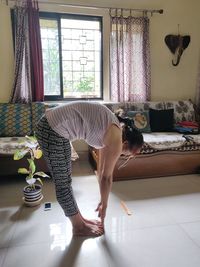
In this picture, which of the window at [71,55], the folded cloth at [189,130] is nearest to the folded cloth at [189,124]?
the folded cloth at [189,130]

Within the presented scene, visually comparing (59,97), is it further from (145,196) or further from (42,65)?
(145,196)

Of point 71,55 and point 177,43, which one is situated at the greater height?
point 177,43

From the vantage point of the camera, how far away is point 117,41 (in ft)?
11.1

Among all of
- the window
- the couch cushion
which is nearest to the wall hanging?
the window

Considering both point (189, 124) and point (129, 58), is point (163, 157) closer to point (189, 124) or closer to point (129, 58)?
point (189, 124)

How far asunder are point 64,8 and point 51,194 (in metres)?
2.58

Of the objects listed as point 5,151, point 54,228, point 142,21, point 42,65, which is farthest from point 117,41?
point 54,228

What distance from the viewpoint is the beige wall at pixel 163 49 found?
128 inches

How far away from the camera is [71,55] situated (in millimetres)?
3479

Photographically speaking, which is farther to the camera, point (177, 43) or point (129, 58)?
point (177, 43)

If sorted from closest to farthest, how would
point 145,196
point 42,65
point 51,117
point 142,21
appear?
point 51,117 → point 145,196 → point 42,65 → point 142,21

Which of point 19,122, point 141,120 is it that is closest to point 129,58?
point 141,120

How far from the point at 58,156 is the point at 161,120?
2203mm

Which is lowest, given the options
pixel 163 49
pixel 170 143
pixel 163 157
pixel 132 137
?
pixel 163 157
